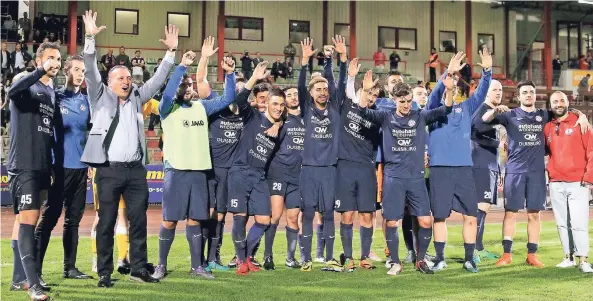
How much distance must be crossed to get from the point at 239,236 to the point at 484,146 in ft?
12.1

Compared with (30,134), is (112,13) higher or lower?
higher

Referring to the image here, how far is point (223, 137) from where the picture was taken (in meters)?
8.86

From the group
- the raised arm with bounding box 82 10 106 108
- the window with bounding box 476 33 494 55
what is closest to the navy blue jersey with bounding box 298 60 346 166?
the raised arm with bounding box 82 10 106 108

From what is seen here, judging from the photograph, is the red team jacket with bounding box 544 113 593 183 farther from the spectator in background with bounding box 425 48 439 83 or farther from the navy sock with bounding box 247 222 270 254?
the spectator in background with bounding box 425 48 439 83

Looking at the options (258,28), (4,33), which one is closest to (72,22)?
(4,33)

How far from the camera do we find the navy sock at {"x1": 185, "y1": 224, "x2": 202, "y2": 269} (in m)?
8.28

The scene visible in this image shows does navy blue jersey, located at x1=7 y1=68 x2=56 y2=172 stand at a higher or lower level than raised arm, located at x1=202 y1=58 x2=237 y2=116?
lower

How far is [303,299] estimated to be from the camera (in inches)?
276

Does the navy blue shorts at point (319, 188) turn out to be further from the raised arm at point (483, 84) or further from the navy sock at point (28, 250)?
the navy sock at point (28, 250)

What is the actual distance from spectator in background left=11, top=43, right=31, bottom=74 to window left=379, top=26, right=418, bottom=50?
55.8 ft

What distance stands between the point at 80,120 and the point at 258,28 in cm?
2565

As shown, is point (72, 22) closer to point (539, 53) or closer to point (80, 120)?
point (80, 120)

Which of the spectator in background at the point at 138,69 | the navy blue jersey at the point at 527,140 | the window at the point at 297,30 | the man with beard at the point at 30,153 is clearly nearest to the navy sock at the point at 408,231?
the navy blue jersey at the point at 527,140

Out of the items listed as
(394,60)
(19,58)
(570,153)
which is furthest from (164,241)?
(394,60)
